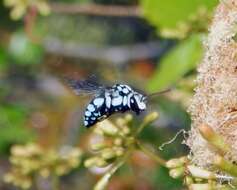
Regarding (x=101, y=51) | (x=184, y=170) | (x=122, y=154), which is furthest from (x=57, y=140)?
(x=184, y=170)

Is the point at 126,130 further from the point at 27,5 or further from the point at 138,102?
the point at 27,5

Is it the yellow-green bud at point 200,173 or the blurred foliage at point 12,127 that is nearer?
the yellow-green bud at point 200,173

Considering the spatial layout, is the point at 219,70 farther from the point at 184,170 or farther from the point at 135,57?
the point at 135,57

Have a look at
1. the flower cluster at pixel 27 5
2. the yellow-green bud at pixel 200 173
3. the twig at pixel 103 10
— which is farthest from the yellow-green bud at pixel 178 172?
the twig at pixel 103 10

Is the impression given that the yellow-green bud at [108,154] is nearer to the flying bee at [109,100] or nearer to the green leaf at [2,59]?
the flying bee at [109,100]

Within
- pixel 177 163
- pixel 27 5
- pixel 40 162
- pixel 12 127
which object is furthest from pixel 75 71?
pixel 177 163

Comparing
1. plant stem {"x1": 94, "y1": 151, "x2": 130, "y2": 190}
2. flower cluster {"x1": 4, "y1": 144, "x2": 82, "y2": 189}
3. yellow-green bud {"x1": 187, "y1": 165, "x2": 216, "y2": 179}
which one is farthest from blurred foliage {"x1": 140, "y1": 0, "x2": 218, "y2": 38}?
yellow-green bud {"x1": 187, "y1": 165, "x2": 216, "y2": 179}

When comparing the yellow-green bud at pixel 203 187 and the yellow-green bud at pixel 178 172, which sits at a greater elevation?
the yellow-green bud at pixel 178 172

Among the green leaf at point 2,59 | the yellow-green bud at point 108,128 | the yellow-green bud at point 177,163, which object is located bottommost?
the yellow-green bud at point 177,163
